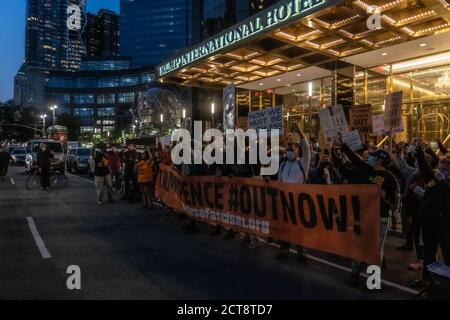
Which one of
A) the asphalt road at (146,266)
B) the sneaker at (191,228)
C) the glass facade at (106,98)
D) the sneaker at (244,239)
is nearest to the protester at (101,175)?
the asphalt road at (146,266)

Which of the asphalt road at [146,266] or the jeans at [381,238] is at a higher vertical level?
the jeans at [381,238]

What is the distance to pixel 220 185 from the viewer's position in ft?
29.7

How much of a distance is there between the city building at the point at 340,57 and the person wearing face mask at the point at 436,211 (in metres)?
6.35

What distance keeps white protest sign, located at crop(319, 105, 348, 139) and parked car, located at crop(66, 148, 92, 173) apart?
2399 cm

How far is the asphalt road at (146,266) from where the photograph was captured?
5.46 meters

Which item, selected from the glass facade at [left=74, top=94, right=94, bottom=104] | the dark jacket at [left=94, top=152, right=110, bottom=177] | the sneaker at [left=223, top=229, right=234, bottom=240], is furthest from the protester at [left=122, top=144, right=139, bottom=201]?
the glass facade at [left=74, top=94, right=94, bottom=104]

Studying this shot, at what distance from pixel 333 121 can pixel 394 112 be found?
1.41 meters

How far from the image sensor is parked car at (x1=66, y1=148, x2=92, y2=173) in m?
29.8

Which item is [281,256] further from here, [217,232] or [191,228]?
[191,228]

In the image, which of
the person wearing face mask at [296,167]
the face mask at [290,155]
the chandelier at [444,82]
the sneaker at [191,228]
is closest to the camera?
the person wearing face mask at [296,167]

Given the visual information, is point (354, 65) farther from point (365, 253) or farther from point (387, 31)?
point (365, 253)

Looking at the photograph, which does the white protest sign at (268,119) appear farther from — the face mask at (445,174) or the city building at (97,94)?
the city building at (97,94)
